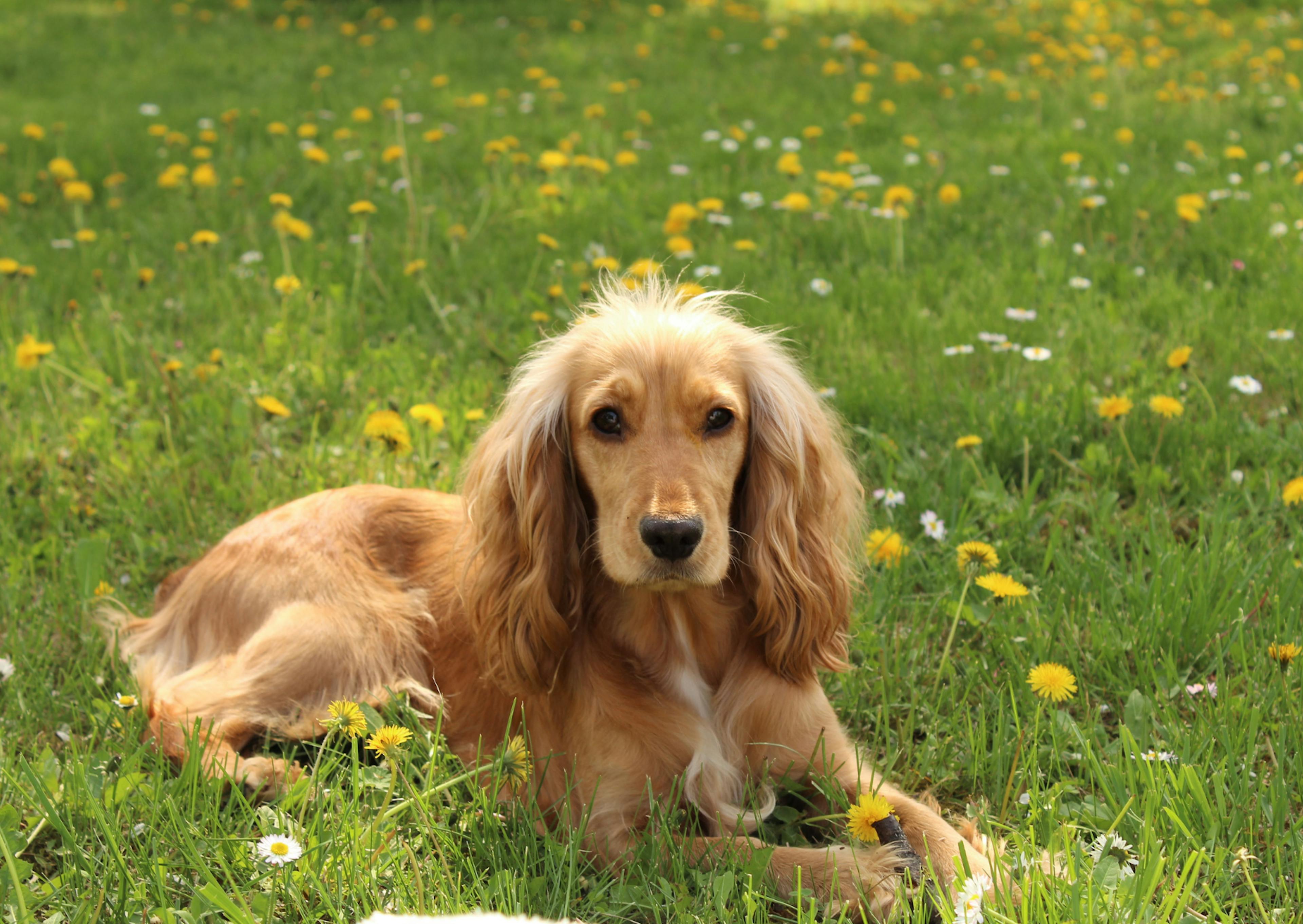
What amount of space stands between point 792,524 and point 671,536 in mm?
477

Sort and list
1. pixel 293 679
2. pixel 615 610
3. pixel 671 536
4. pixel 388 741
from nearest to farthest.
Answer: pixel 388 741 → pixel 671 536 → pixel 615 610 → pixel 293 679

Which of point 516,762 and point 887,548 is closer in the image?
point 516,762

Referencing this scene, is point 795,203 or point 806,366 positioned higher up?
point 795,203

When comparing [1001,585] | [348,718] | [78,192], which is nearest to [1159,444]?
[1001,585]

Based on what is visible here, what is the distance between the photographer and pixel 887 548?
2.89m

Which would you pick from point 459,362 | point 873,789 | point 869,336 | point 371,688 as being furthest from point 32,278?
point 873,789

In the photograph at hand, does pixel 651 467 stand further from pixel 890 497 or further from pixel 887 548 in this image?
pixel 890 497

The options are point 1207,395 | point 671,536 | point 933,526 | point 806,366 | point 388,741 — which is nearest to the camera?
point 388,741

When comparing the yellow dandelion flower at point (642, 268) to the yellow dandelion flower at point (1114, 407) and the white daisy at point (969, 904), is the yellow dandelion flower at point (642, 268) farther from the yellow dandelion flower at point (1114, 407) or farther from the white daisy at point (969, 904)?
the white daisy at point (969, 904)

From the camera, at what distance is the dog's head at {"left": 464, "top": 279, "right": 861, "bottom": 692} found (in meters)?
2.22

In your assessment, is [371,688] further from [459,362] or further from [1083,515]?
[1083,515]

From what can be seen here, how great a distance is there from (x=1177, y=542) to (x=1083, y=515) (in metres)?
0.32

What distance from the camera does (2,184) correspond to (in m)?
5.91

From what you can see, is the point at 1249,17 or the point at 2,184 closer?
the point at 2,184
